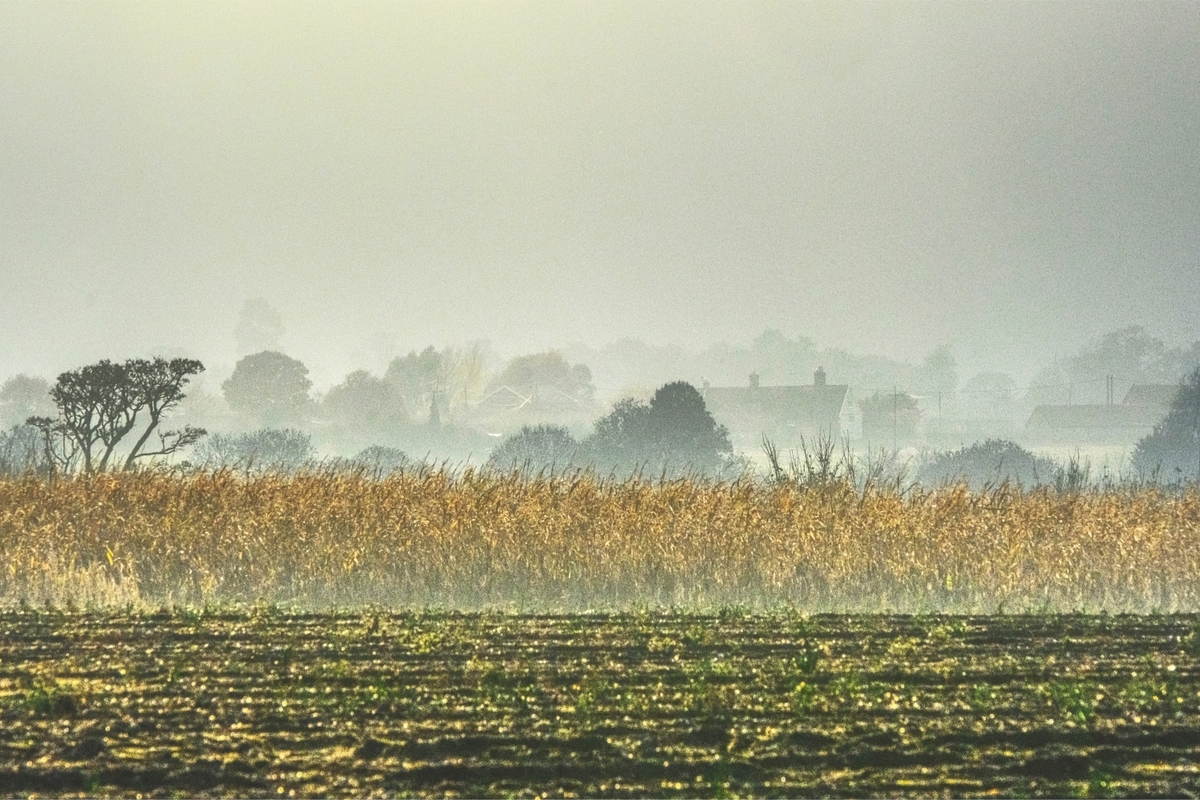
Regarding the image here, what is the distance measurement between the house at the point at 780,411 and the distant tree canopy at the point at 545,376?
58.5 ft

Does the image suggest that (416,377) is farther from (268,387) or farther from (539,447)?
(539,447)

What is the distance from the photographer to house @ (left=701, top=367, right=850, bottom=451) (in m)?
69.2

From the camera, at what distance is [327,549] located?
14.5 metres

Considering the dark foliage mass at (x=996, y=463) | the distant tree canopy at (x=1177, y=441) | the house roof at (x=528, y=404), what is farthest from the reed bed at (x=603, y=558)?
the house roof at (x=528, y=404)

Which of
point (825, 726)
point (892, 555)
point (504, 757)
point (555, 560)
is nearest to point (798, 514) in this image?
point (892, 555)

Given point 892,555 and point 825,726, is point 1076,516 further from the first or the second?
point 825,726

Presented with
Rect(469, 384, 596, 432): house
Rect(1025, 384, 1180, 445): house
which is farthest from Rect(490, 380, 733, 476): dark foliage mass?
Rect(1025, 384, 1180, 445): house

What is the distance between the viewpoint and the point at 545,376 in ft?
299

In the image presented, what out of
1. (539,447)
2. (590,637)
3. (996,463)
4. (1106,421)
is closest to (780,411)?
(1106,421)

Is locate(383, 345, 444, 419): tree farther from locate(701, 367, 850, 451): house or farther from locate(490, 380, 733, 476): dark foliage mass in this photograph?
locate(490, 380, 733, 476): dark foliage mass

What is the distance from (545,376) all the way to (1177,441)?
179ft

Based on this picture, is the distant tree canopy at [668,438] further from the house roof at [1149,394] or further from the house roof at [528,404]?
the house roof at [1149,394]

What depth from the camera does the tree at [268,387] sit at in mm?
86875

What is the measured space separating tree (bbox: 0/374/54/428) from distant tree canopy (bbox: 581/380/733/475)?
181 feet
